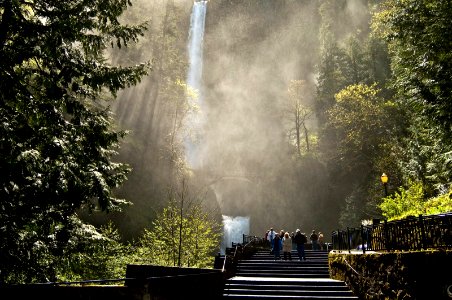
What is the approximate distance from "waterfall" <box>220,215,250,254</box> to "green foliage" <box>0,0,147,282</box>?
45.1 m

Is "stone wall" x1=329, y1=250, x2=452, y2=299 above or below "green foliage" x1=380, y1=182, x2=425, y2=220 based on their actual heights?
below

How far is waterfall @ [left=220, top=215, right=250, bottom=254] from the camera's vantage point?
55625 millimetres

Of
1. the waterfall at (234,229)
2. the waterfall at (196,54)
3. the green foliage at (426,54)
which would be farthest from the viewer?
the waterfall at (196,54)

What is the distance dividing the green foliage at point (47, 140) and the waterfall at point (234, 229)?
4513cm

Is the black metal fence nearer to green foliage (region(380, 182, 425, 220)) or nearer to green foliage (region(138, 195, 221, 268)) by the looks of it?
green foliage (region(380, 182, 425, 220))

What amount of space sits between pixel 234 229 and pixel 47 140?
2136 inches

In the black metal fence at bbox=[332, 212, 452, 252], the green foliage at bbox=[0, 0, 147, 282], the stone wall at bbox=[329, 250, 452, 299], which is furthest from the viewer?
the green foliage at bbox=[0, 0, 147, 282]

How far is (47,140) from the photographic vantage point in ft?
27.0

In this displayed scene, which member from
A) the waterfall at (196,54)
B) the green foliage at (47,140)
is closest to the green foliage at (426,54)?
the green foliage at (47,140)

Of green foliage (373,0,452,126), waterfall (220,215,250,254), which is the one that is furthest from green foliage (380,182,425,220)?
waterfall (220,215,250,254)

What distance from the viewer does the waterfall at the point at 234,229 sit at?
55625 mm

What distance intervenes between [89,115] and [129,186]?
27.9 metres

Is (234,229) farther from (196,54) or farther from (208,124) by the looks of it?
(196,54)

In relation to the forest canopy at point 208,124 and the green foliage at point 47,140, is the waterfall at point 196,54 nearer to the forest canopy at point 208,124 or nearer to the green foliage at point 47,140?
the forest canopy at point 208,124
